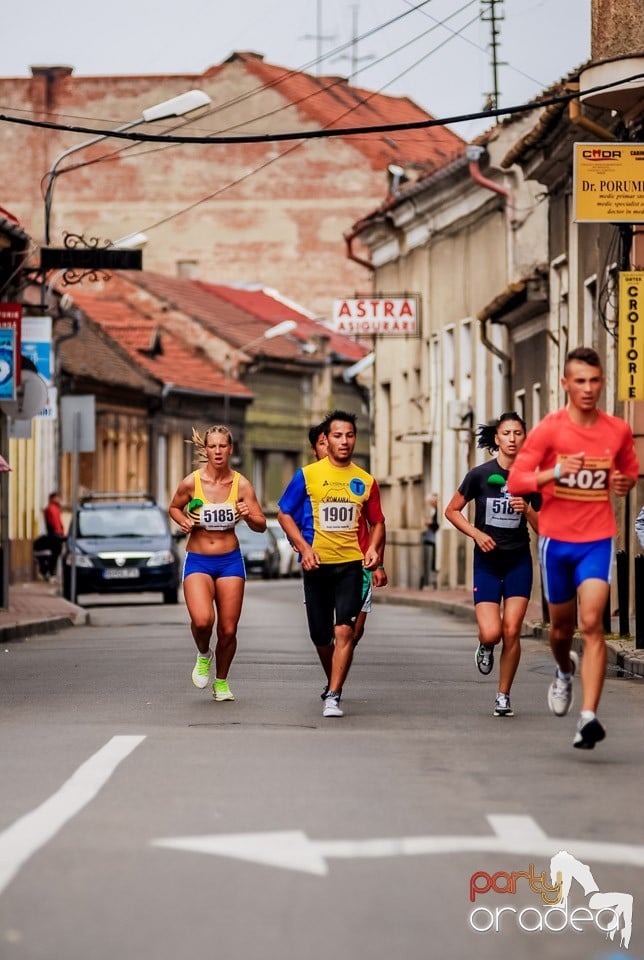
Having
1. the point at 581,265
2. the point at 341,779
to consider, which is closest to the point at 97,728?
the point at 341,779

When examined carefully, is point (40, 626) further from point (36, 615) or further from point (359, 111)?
point (359, 111)

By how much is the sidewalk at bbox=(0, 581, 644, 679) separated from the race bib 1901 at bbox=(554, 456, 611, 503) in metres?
6.90

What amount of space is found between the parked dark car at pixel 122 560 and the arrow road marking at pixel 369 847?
27.2 meters

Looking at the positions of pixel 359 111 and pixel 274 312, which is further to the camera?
pixel 274 312

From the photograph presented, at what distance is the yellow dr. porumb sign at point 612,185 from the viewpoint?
2209cm

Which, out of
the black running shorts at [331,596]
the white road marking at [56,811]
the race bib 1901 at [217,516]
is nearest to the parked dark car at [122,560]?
the race bib 1901 at [217,516]

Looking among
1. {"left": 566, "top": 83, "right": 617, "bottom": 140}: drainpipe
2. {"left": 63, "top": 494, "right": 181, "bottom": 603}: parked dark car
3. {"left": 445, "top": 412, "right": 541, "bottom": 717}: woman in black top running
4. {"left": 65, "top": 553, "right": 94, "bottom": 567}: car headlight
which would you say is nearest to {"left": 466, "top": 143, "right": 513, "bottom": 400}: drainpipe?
{"left": 63, "top": 494, "right": 181, "bottom": 603}: parked dark car

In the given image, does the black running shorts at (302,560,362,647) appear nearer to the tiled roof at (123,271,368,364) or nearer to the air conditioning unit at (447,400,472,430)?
the air conditioning unit at (447,400,472,430)

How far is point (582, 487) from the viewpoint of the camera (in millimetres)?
11023

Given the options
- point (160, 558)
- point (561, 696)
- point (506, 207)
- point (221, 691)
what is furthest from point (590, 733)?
point (506, 207)

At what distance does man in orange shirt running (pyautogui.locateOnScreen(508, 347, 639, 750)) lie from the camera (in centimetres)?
1097

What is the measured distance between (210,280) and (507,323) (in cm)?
4226

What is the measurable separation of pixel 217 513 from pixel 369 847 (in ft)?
22.5

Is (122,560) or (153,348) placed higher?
(153,348)
